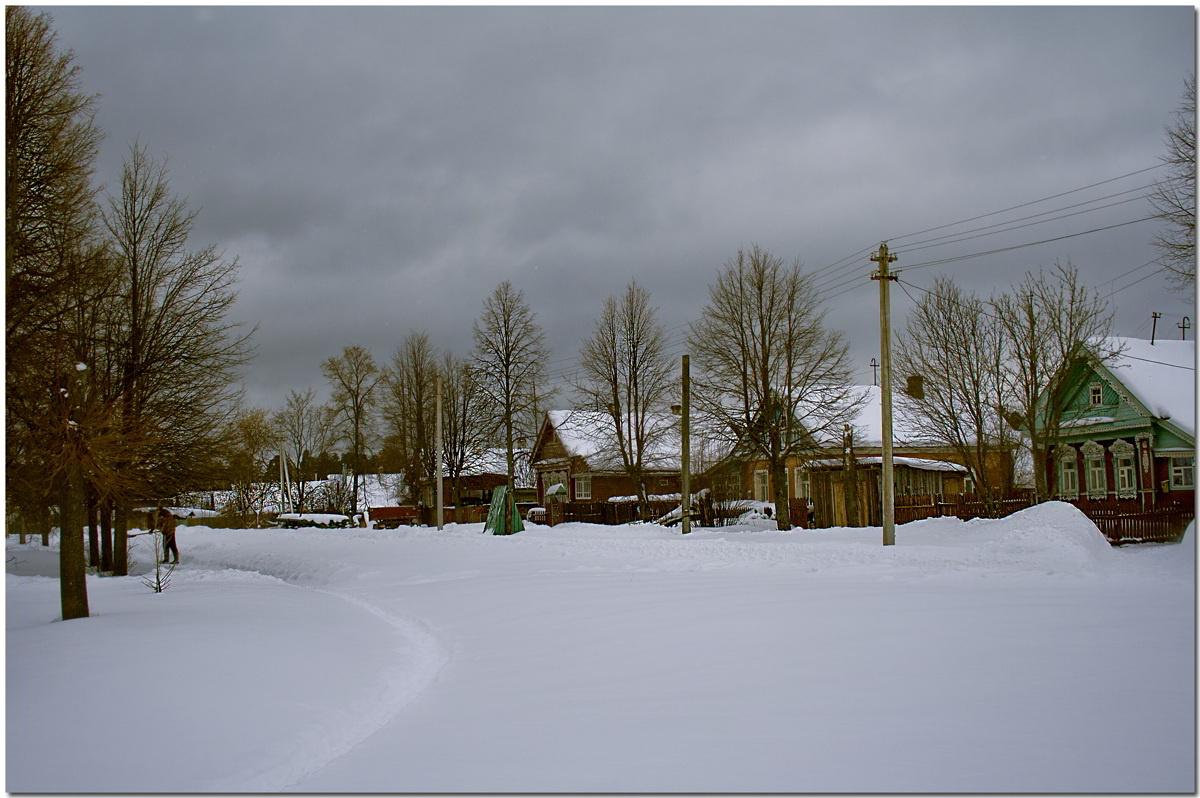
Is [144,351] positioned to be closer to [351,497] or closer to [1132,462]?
[1132,462]

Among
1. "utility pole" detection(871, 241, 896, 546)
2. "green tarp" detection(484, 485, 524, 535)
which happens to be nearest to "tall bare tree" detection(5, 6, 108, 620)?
"utility pole" detection(871, 241, 896, 546)

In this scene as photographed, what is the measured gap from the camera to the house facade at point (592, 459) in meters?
44.5

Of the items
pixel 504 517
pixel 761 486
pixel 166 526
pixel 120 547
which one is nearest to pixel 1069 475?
pixel 761 486

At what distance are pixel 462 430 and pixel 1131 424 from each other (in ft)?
112

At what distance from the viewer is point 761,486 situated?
1940 inches

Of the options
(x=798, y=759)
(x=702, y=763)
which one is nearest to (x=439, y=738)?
(x=702, y=763)

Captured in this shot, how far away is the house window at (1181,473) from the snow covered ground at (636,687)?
14.6 meters

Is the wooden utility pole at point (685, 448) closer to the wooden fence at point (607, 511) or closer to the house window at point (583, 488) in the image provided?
the wooden fence at point (607, 511)

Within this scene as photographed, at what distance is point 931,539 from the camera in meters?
22.8

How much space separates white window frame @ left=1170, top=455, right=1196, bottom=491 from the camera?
1106 inches

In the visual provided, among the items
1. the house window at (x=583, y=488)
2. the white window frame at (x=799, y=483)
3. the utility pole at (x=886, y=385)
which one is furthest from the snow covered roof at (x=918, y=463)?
the house window at (x=583, y=488)

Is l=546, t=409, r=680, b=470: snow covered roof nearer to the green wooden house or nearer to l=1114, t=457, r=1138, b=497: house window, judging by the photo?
the green wooden house

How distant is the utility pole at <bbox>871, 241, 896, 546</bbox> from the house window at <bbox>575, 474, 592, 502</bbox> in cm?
3521

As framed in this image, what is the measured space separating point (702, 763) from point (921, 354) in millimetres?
26202
